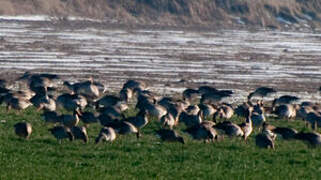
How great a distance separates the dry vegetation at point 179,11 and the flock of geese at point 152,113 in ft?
155

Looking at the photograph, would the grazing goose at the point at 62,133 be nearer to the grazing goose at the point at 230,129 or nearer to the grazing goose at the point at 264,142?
the grazing goose at the point at 230,129

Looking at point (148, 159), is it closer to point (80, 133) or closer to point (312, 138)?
point (80, 133)

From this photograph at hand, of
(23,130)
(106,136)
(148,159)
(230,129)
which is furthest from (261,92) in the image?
(148,159)

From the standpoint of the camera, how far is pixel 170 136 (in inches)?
834

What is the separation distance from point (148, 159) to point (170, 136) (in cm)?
265

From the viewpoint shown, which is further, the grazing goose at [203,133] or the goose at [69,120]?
the goose at [69,120]

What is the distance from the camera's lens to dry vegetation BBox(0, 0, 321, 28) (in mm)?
79750

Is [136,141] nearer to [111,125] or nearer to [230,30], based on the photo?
[111,125]

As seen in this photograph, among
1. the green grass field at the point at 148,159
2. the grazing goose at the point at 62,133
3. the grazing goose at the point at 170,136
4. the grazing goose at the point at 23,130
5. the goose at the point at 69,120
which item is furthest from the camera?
the goose at the point at 69,120

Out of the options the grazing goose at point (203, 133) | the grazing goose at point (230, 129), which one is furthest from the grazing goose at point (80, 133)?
the grazing goose at point (230, 129)

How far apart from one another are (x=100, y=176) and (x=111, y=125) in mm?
5565

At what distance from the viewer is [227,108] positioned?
26.3 meters

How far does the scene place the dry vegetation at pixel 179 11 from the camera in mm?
79750

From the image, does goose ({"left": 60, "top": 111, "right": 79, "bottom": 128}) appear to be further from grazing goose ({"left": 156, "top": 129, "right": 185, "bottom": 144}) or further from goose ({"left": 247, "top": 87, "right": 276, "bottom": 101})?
goose ({"left": 247, "top": 87, "right": 276, "bottom": 101})
